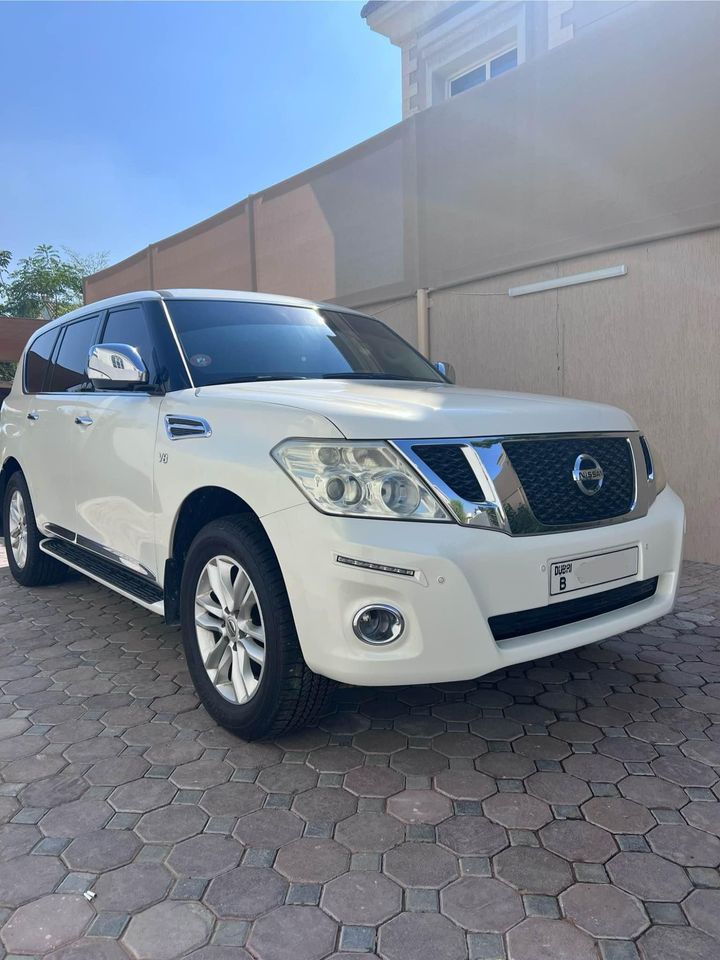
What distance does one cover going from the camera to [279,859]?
2086mm

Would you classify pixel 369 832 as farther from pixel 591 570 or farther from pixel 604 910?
pixel 591 570

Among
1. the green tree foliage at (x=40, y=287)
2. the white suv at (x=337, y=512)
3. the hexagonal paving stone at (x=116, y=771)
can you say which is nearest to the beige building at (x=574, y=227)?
the white suv at (x=337, y=512)

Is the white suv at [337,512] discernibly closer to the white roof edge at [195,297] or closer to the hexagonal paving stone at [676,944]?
the white roof edge at [195,297]

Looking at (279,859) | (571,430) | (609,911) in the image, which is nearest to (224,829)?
(279,859)

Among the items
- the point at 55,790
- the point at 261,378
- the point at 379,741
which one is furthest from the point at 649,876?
the point at 261,378

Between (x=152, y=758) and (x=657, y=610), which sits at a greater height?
(x=657, y=610)

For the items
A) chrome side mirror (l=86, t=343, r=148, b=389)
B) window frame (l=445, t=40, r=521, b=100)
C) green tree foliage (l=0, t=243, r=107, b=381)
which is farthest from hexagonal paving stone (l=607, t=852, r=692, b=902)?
green tree foliage (l=0, t=243, r=107, b=381)

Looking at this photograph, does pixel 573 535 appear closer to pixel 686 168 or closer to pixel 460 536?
pixel 460 536

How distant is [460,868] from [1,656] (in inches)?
114

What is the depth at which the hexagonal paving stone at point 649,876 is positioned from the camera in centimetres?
192

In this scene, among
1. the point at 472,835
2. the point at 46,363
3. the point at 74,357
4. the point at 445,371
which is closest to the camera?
the point at 472,835

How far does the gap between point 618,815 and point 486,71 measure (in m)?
11.6

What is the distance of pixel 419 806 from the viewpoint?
236cm

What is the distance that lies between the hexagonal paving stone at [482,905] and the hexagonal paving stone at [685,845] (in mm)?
516
